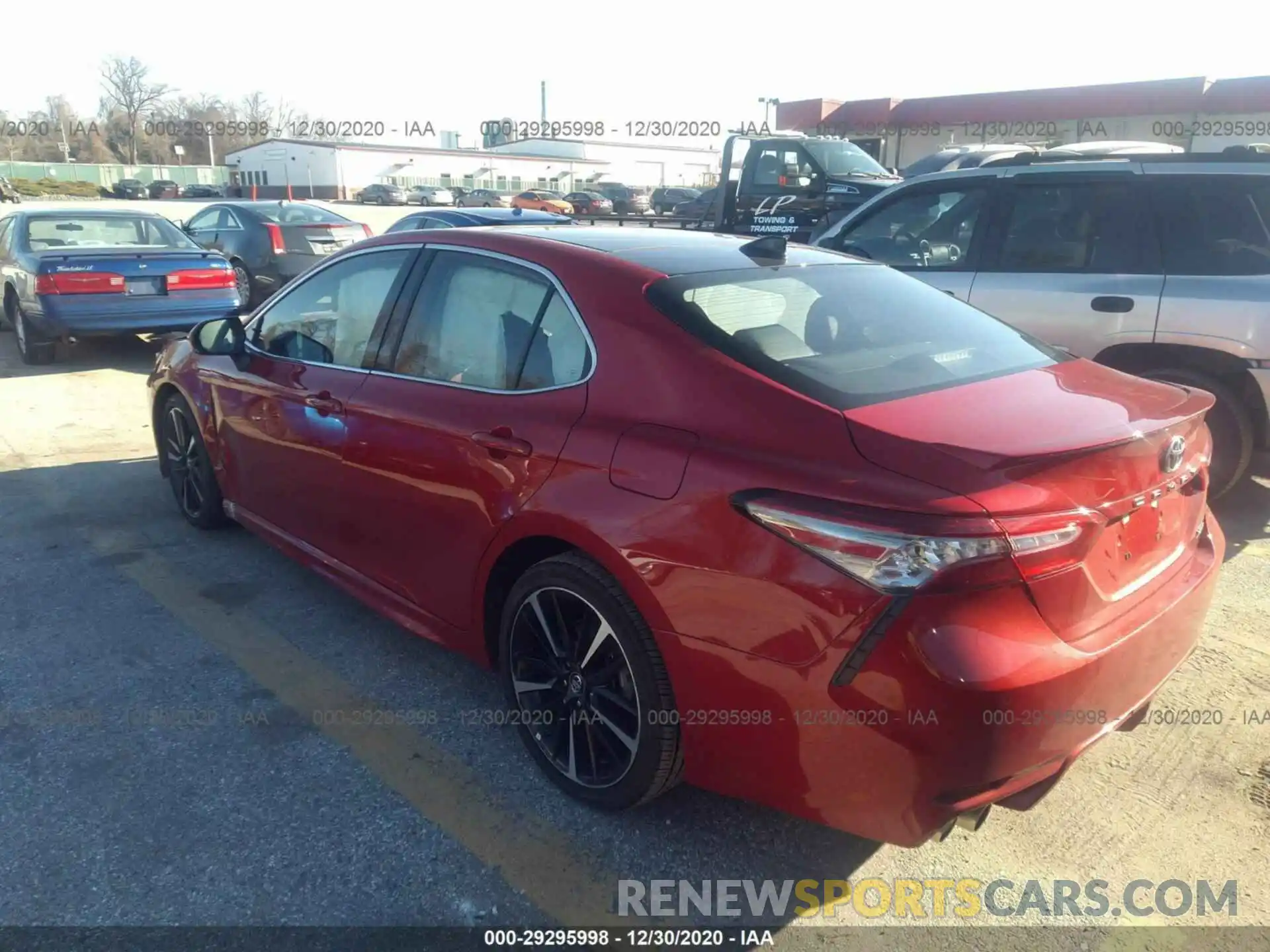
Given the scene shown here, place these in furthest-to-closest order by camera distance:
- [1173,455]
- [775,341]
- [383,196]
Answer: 1. [383,196]
2. [775,341]
3. [1173,455]

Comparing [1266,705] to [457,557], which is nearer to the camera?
[457,557]

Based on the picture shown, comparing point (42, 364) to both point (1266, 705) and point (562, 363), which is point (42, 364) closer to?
point (562, 363)

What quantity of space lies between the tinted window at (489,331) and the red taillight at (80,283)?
7042 mm

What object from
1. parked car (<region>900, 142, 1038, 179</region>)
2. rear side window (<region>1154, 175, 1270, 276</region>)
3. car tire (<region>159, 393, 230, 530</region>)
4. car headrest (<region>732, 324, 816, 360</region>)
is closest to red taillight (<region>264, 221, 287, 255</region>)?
car tire (<region>159, 393, 230, 530</region>)

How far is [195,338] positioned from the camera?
4590 mm

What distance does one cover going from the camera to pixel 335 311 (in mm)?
3941

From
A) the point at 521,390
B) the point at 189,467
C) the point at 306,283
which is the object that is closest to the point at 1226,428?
the point at 521,390

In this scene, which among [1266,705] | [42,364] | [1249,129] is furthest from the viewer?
[1249,129]

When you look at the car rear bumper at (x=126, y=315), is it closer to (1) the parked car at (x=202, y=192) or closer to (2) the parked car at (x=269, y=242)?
(2) the parked car at (x=269, y=242)

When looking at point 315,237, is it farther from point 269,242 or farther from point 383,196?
point 383,196

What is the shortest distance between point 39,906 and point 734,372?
2.27 metres

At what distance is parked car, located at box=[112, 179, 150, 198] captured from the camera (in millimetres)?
57641

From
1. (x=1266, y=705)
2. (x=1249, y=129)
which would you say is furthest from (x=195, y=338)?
(x=1249, y=129)

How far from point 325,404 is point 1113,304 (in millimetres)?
4116
